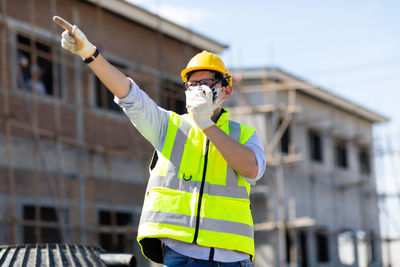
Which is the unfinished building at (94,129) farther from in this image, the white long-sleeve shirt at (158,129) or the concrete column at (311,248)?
the white long-sleeve shirt at (158,129)

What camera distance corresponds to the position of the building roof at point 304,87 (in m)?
18.8

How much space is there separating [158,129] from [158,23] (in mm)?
11077

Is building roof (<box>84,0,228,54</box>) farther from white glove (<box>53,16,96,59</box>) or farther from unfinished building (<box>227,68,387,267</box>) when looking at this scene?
white glove (<box>53,16,96,59</box>)

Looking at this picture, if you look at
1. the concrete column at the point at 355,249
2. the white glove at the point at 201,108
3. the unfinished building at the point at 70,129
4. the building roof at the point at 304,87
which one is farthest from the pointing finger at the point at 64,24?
the concrete column at the point at 355,249

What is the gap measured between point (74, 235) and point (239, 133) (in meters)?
8.64

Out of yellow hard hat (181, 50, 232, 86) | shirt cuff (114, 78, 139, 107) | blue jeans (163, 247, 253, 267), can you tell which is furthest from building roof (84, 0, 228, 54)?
blue jeans (163, 247, 253, 267)

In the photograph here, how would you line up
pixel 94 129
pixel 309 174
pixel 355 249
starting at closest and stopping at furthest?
pixel 94 129 → pixel 309 174 → pixel 355 249

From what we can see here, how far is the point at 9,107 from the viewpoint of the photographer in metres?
10.5

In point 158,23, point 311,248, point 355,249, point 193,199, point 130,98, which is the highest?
point 158,23

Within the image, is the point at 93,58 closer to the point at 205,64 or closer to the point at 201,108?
the point at 201,108

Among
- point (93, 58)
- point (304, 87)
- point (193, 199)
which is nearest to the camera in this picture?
point (93, 58)

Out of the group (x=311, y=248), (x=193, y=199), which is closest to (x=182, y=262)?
(x=193, y=199)

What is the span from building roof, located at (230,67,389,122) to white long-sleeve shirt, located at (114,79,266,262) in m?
14.0

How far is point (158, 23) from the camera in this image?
546 inches
